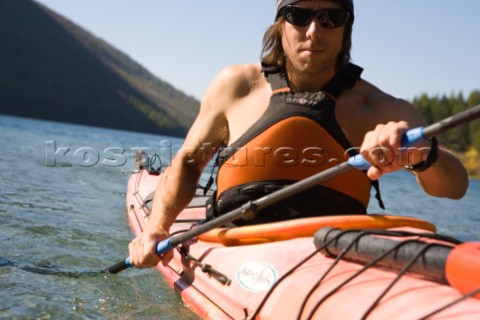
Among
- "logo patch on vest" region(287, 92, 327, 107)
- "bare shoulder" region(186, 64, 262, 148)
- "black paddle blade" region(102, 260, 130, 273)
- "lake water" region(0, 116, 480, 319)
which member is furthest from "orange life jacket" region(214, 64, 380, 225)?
"black paddle blade" region(102, 260, 130, 273)

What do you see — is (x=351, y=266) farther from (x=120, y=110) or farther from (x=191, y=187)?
(x=120, y=110)

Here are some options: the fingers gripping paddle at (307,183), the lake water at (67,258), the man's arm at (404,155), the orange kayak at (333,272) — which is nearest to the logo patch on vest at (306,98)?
the man's arm at (404,155)

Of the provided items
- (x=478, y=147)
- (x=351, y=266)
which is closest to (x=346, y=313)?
(x=351, y=266)

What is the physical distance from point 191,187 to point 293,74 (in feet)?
3.68

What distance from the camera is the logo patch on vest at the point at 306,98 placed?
3561 mm

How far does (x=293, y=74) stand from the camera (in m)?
3.82

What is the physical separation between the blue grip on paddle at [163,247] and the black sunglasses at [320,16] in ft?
5.64

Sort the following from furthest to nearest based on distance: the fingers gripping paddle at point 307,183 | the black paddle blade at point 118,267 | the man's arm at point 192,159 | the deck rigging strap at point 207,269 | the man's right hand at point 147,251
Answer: the black paddle blade at point 118,267 → the man's arm at point 192,159 → the man's right hand at point 147,251 → the deck rigging strap at point 207,269 → the fingers gripping paddle at point 307,183

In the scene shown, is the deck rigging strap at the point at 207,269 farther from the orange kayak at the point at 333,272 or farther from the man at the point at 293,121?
the man at the point at 293,121

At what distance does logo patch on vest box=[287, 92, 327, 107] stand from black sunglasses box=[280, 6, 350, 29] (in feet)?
1.53

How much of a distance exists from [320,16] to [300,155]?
3.10 feet

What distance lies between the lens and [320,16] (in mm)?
3566

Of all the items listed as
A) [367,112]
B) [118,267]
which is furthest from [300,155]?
[118,267]

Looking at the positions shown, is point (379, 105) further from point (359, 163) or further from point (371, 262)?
point (371, 262)
